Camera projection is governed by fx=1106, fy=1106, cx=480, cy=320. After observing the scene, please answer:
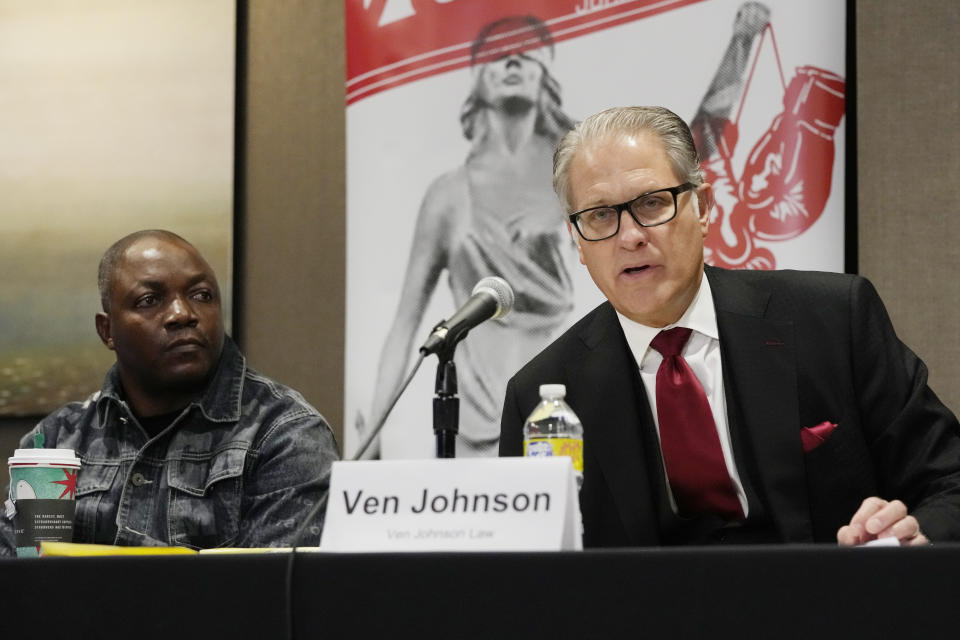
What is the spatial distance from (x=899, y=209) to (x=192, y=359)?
1761mm

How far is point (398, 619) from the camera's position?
1040mm

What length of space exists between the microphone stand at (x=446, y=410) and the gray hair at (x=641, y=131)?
0.68 metres

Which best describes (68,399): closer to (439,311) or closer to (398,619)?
(439,311)

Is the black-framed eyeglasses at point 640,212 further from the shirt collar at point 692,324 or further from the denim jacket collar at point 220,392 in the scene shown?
the denim jacket collar at point 220,392

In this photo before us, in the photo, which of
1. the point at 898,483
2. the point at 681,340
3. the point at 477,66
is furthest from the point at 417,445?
the point at 898,483

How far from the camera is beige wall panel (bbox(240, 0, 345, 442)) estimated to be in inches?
131

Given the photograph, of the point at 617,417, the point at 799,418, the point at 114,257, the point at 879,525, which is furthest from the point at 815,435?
the point at 114,257

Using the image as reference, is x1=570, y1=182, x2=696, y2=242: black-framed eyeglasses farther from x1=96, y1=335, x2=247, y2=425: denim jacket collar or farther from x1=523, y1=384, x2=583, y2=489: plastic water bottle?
x1=96, y1=335, x2=247, y2=425: denim jacket collar

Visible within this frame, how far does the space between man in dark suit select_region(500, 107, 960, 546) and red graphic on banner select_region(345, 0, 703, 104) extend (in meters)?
1.13

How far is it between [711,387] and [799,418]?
0.52 feet

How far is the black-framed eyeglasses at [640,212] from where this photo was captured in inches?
74.2

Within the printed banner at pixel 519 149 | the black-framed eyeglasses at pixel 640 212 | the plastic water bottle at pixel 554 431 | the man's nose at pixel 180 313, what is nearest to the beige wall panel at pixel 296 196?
the printed banner at pixel 519 149

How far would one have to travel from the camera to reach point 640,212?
1899 mm

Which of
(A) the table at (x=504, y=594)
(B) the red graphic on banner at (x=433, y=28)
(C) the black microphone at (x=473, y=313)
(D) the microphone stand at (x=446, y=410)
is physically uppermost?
(B) the red graphic on banner at (x=433, y=28)
